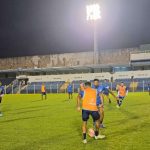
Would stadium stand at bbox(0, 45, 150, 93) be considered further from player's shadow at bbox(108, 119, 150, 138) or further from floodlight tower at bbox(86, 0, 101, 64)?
player's shadow at bbox(108, 119, 150, 138)

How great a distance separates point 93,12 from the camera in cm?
7862

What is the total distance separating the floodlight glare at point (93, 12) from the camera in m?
78.6

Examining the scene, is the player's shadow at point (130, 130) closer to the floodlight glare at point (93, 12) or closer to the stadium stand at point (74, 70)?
the stadium stand at point (74, 70)

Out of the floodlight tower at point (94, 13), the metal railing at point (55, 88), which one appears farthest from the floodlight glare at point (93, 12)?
the metal railing at point (55, 88)

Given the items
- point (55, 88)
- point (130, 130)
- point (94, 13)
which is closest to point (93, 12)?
point (94, 13)

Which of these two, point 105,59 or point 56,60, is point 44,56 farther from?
point 105,59

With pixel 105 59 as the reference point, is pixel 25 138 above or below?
below

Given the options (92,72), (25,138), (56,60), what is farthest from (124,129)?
(56,60)

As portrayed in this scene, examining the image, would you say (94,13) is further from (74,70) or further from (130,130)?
(130,130)

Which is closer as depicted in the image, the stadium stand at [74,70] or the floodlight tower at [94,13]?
the stadium stand at [74,70]

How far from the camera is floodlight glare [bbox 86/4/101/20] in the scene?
7862 cm

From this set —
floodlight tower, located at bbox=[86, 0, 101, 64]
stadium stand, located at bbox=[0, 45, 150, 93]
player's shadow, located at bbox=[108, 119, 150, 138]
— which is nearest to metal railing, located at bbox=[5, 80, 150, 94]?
stadium stand, located at bbox=[0, 45, 150, 93]

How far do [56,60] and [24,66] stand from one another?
33.5 ft

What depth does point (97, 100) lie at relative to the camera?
11992mm
